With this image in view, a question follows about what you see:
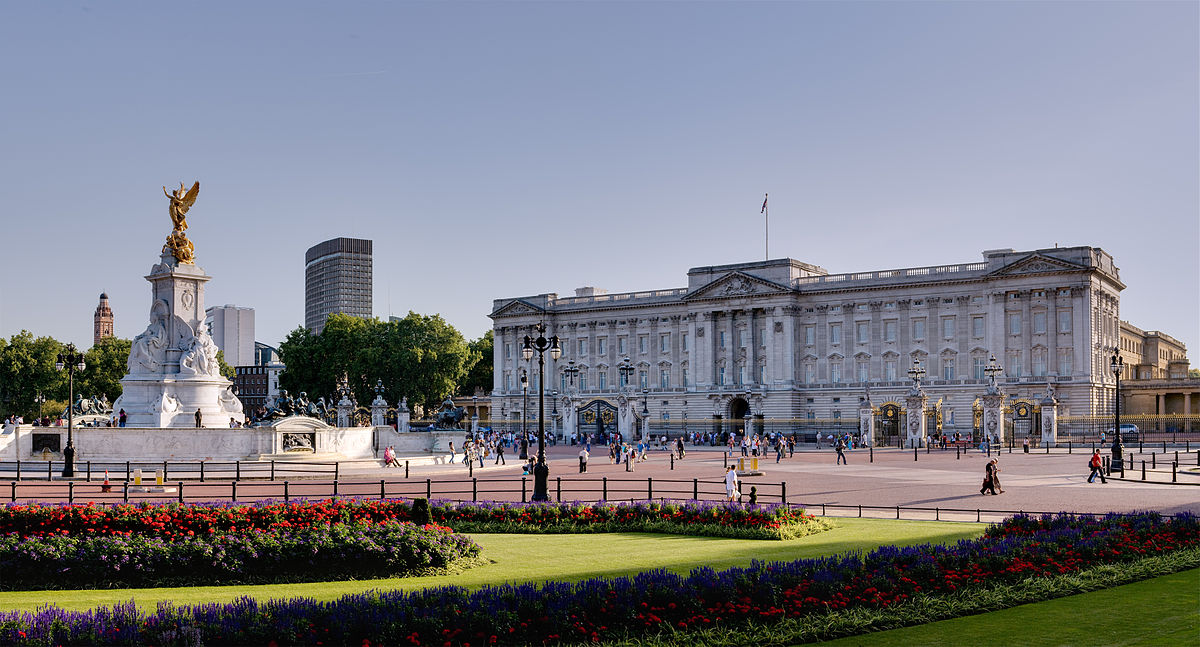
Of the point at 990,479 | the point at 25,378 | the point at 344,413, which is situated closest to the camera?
the point at 990,479

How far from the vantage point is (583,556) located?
19516 mm

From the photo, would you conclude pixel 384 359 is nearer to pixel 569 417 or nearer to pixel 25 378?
pixel 569 417

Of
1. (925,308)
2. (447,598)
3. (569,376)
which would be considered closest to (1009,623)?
(447,598)

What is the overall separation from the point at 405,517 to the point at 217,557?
6.47m

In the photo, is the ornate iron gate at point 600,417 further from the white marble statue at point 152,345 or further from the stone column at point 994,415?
the white marble statue at point 152,345

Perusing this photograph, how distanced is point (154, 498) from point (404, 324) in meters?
94.2

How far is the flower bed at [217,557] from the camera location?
17.0 metres

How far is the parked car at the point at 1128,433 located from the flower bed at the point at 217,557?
65.3 meters

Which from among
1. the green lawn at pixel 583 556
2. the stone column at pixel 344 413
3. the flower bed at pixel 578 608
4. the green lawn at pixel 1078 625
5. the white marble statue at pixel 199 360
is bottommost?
the green lawn at pixel 583 556

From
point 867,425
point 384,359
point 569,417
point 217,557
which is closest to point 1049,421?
point 867,425

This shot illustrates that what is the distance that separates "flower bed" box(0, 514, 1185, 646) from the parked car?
6328 cm

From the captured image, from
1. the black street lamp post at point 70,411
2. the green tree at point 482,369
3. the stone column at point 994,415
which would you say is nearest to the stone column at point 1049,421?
the stone column at point 994,415

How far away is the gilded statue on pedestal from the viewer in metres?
52.7

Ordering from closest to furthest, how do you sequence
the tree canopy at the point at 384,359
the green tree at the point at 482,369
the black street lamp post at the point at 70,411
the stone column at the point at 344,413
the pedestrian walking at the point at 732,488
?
the pedestrian walking at the point at 732,488 → the black street lamp post at the point at 70,411 → the stone column at the point at 344,413 → the tree canopy at the point at 384,359 → the green tree at the point at 482,369
